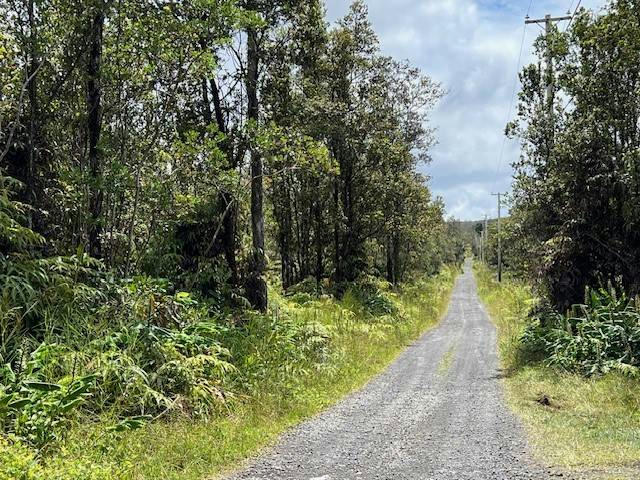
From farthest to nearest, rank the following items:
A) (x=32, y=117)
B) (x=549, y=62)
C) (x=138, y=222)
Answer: (x=549, y=62), (x=138, y=222), (x=32, y=117)

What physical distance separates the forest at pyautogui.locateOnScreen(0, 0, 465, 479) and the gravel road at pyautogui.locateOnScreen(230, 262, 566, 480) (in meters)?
1.16

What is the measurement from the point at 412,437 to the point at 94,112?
719 centimetres

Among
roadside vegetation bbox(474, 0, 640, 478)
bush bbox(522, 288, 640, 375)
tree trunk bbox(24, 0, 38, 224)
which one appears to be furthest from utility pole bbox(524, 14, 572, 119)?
tree trunk bbox(24, 0, 38, 224)

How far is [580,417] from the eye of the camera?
7809mm

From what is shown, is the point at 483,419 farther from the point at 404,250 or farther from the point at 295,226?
the point at 404,250

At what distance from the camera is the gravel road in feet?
18.6

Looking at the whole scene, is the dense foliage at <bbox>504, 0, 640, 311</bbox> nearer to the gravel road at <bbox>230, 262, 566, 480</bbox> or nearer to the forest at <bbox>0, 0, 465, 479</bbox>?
the gravel road at <bbox>230, 262, 566, 480</bbox>

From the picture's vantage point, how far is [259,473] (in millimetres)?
5633

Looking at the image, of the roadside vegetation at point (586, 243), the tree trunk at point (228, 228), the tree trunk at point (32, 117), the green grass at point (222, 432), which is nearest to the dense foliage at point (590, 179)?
the roadside vegetation at point (586, 243)

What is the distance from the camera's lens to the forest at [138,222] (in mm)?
6098

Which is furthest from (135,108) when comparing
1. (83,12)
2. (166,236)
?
(166,236)

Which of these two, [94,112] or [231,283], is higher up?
[94,112]

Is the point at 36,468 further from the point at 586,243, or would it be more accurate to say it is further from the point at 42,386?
the point at 586,243

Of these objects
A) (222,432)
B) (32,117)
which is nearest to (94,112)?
(32,117)
